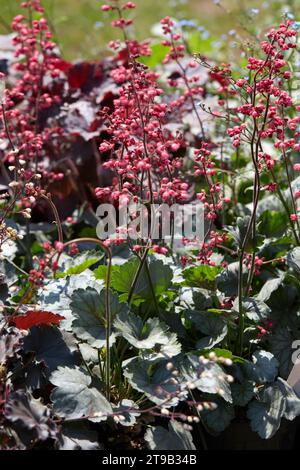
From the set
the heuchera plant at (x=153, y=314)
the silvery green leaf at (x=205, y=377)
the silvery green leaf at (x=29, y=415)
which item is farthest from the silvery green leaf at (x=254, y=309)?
the silvery green leaf at (x=29, y=415)

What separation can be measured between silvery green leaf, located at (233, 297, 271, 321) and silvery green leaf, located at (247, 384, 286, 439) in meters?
0.20

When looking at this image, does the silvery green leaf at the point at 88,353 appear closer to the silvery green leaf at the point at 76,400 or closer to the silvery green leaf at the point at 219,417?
the silvery green leaf at the point at 76,400

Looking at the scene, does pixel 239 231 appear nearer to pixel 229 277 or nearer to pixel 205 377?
pixel 229 277

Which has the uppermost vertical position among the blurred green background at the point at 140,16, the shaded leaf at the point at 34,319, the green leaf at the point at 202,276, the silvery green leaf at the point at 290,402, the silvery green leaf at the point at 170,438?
the blurred green background at the point at 140,16

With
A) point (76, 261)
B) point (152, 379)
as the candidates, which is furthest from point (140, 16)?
point (152, 379)

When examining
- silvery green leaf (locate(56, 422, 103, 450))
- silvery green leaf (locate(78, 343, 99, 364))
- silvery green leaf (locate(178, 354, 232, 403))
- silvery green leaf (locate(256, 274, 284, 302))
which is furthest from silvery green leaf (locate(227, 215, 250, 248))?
silvery green leaf (locate(56, 422, 103, 450))

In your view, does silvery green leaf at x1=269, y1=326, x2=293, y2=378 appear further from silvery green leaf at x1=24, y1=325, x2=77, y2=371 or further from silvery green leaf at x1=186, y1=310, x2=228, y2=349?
silvery green leaf at x1=24, y1=325, x2=77, y2=371

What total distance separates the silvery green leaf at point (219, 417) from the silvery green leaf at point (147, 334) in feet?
0.69

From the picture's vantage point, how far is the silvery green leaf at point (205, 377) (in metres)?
1.77

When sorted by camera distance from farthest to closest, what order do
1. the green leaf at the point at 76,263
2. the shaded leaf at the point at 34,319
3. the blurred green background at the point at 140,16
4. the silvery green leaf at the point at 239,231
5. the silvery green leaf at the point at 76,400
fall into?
1. the blurred green background at the point at 140,16
2. the green leaf at the point at 76,263
3. the silvery green leaf at the point at 239,231
4. the shaded leaf at the point at 34,319
5. the silvery green leaf at the point at 76,400

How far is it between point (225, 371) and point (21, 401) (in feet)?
2.01

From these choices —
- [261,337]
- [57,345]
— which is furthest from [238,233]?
[57,345]

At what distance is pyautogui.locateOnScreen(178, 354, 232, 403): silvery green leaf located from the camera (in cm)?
177
